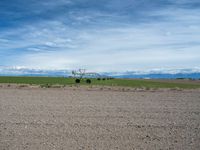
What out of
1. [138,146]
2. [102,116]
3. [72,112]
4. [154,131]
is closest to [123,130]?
[154,131]

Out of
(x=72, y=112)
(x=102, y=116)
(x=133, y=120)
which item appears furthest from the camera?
(x=72, y=112)

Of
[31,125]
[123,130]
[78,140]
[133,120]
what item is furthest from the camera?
[133,120]

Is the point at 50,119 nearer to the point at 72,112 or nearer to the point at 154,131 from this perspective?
the point at 72,112

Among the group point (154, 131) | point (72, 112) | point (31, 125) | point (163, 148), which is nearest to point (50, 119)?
point (31, 125)

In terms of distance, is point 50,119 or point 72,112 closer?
point 50,119

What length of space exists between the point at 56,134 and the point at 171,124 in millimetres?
5448

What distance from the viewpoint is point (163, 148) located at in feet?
30.0

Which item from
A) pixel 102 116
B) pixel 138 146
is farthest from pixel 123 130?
pixel 102 116

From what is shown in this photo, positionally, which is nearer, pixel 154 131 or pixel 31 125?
pixel 154 131

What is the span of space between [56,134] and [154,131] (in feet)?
13.1

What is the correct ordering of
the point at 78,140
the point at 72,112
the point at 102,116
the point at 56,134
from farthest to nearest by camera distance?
the point at 72,112 < the point at 102,116 < the point at 56,134 < the point at 78,140

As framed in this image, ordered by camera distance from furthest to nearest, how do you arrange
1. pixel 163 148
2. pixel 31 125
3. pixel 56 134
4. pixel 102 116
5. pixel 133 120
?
pixel 102 116, pixel 133 120, pixel 31 125, pixel 56 134, pixel 163 148

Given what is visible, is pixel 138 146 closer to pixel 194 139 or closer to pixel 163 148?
pixel 163 148

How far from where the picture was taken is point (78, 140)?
9.99 m
